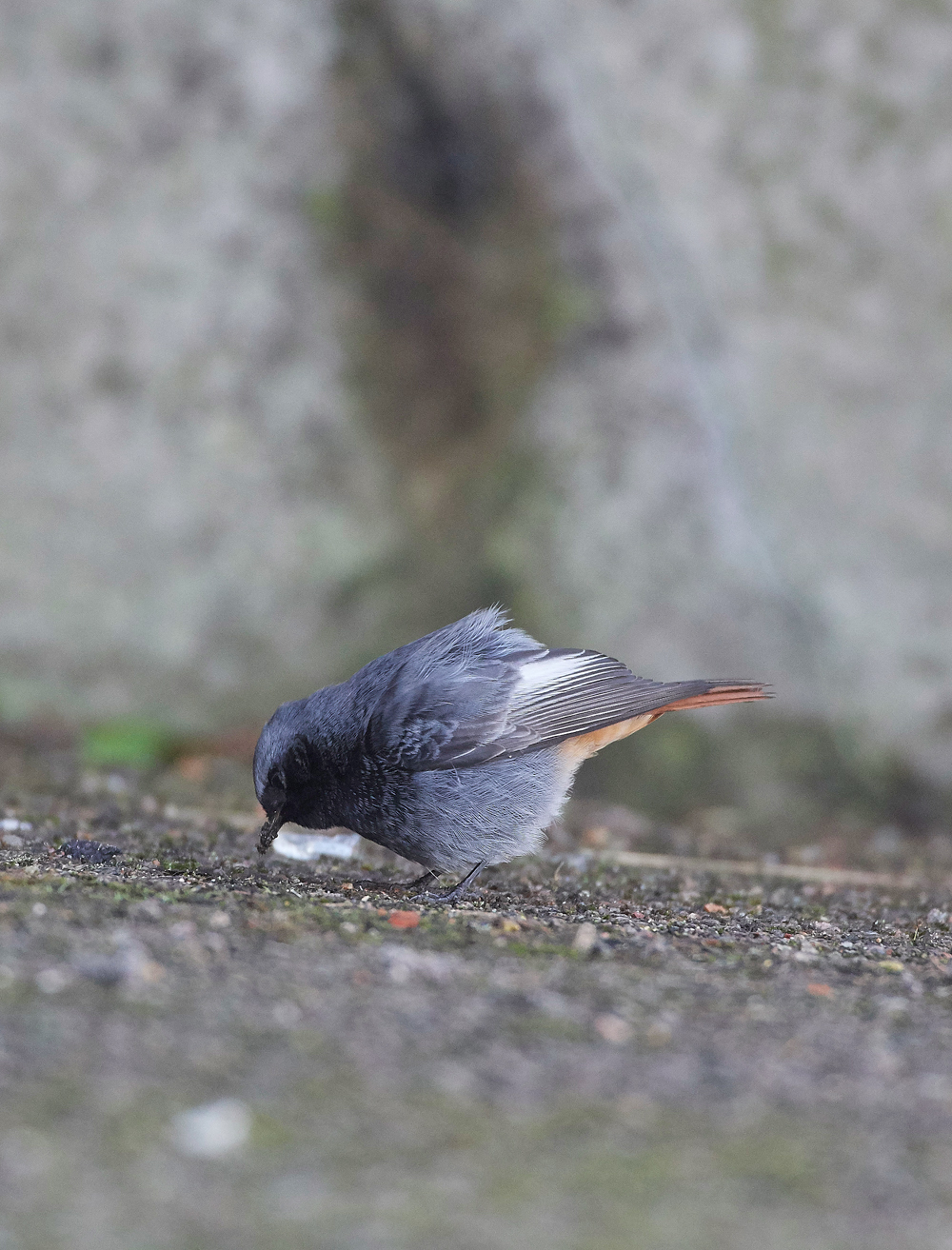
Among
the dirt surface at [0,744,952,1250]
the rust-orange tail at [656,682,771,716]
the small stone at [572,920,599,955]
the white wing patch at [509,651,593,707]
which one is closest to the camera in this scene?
the dirt surface at [0,744,952,1250]

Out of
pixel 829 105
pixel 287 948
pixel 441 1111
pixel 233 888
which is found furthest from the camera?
pixel 829 105

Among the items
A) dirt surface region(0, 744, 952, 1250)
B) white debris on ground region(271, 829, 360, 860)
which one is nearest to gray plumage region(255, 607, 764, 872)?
white debris on ground region(271, 829, 360, 860)

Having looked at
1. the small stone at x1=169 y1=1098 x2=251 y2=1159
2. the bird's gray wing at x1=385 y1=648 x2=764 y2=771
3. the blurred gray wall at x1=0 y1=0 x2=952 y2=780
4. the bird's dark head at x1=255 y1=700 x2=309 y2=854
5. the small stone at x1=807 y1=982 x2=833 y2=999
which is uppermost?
the blurred gray wall at x1=0 y1=0 x2=952 y2=780

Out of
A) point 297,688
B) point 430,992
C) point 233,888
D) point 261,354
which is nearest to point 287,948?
point 430,992

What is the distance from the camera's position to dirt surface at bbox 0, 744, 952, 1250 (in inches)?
75.6

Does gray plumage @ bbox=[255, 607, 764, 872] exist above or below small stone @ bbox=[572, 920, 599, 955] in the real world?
above

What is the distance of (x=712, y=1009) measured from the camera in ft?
9.53

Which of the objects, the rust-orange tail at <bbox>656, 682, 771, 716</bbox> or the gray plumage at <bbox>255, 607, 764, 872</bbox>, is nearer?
the gray plumage at <bbox>255, 607, 764, 872</bbox>

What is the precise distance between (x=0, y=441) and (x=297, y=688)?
233 cm

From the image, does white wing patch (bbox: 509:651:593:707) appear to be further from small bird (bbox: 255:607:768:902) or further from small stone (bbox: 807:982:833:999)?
small stone (bbox: 807:982:833:999)

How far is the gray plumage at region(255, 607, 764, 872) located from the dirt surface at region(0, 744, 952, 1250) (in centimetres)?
66

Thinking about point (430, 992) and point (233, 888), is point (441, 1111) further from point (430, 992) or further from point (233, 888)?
point (233, 888)

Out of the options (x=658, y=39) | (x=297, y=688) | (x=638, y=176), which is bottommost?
(x=297, y=688)

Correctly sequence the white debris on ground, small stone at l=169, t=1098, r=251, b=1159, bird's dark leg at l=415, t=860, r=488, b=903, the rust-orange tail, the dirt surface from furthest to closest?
the white debris on ground → the rust-orange tail → bird's dark leg at l=415, t=860, r=488, b=903 → small stone at l=169, t=1098, r=251, b=1159 → the dirt surface
